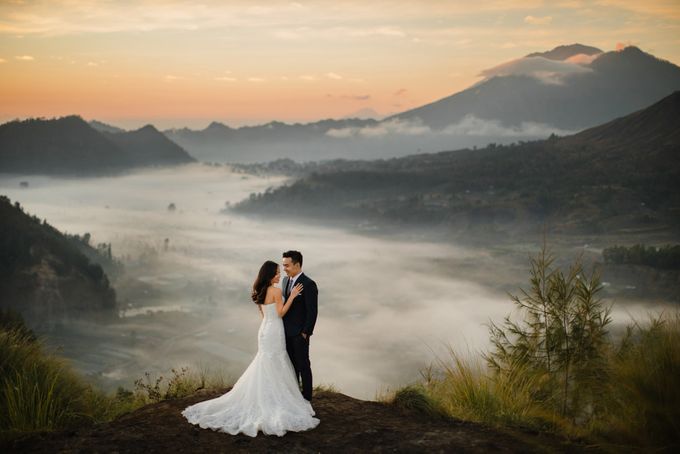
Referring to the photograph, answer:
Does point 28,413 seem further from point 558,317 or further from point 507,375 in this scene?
point 558,317

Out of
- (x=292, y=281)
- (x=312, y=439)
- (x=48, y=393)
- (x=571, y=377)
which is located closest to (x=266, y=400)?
(x=312, y=439)

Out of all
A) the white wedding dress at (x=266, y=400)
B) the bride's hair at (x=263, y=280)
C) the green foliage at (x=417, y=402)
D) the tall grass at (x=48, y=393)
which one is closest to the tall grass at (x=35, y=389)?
the tall grass at (x=48, y=393)

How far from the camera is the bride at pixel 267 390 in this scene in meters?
11.3

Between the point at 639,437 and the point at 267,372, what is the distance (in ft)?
21.4

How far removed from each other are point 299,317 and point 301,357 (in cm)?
79

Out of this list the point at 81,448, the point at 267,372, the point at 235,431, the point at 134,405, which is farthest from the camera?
the point at 134,405

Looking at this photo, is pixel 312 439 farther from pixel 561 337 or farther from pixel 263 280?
pixel 561 337

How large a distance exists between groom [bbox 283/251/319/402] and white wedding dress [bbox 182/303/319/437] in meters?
0.16

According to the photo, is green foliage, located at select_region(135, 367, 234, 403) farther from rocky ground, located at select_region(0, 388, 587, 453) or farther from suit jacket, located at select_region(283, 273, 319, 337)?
suit jacket, located at select_region(283, 273, 319, 337)

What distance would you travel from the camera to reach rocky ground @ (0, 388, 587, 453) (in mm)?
10258

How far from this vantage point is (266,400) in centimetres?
1156

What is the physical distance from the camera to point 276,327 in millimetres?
11898

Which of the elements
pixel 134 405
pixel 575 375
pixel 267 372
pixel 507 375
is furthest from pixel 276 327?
pixel 575 375

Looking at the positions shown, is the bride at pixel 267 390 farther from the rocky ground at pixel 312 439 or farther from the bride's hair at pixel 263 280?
the rocky ground at pixel 312 439
